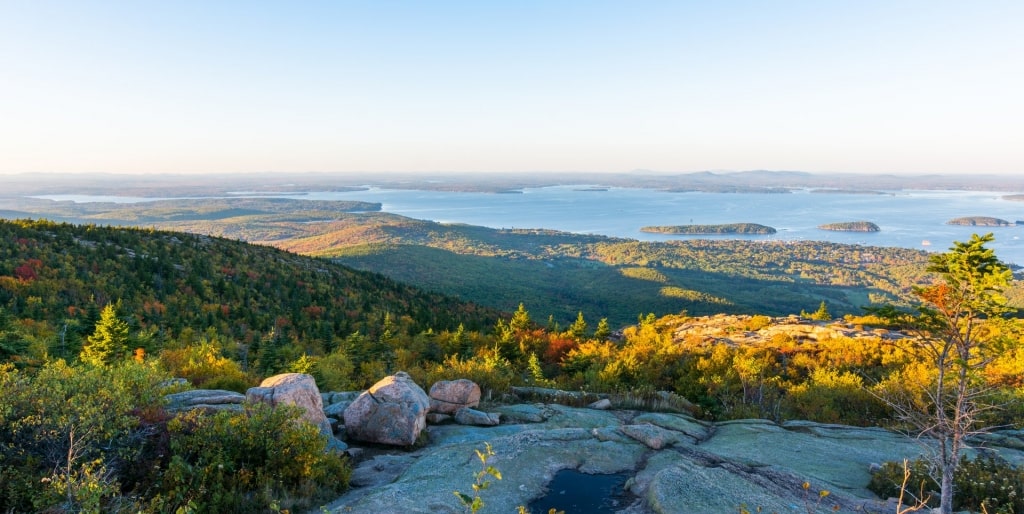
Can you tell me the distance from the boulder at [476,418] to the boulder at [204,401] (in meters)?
4.91

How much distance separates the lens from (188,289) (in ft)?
106

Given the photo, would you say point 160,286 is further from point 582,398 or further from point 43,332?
point 582,398

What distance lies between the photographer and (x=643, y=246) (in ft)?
614

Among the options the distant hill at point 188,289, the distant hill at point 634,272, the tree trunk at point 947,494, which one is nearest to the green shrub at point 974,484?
the tree trunk at point 947,494

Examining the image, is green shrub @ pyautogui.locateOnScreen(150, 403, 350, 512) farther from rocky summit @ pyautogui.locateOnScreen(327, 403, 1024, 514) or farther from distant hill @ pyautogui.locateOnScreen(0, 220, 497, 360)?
distant hill @ pyautogui.locateOnScreen(0, 220, 497, 360)

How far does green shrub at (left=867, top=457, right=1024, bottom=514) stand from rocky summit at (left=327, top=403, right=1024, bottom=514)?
14.9 inches

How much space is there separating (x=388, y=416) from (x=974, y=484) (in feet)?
34.4

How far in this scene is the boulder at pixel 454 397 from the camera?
12.5m

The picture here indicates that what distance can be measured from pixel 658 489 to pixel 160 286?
118 ft

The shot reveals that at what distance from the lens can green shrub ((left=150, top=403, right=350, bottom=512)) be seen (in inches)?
255

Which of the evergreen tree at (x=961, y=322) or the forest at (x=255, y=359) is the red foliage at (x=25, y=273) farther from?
the evergreen tree at (x=961, y=322)

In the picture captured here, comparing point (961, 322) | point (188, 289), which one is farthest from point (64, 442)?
point (188, 289)

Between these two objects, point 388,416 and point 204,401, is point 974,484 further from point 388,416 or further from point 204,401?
point 204,401

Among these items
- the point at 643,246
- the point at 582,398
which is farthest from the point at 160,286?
the point at 643,246
